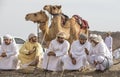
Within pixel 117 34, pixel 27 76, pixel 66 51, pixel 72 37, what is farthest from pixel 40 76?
pixel 117 34

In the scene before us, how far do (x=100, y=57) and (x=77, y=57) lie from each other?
74cm

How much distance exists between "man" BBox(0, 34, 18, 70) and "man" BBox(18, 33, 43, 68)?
223 mm

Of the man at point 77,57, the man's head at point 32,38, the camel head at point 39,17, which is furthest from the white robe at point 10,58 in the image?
the camel head at point 39,17

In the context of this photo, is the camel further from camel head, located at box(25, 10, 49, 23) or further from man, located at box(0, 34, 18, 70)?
man, located at box(0, 34, 18, 70)

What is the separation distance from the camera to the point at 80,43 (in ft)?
42.0

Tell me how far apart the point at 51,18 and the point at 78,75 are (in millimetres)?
4753

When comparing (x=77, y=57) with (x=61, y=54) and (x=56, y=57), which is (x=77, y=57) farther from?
(x=56, y=57)

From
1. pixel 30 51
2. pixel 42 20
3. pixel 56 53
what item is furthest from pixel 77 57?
pixel 42 20

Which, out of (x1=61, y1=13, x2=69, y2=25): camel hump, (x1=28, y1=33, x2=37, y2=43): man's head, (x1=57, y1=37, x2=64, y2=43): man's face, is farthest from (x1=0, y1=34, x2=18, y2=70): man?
(x1=61, y1=13, x2=69, y2=25): camel hump

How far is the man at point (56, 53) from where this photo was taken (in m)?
12.8

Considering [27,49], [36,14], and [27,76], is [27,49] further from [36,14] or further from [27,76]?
[36,14]

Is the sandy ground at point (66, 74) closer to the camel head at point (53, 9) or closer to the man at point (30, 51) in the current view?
the man at point (30, 51)

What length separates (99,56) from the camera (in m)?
12.3

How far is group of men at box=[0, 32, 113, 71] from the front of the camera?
40.7 feet
